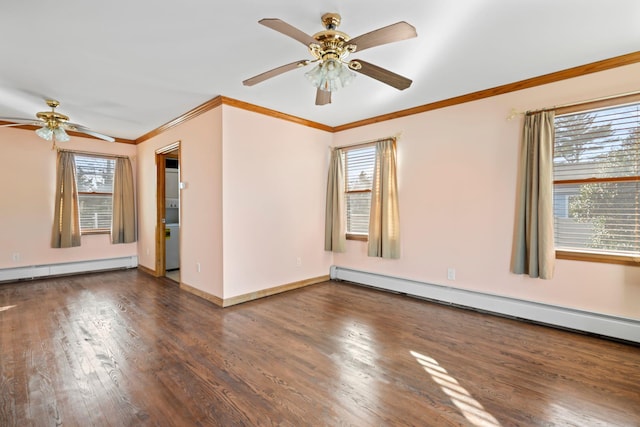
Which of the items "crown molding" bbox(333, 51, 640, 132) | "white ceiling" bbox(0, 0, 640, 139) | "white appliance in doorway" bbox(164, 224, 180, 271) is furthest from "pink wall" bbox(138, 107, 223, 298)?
"crown molding" bbox(333, 51, 640, 132)

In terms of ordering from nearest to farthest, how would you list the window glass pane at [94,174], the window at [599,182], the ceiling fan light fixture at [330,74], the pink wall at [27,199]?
the ceiling fan light fixture at [330,74]
the window at [599,182]
the pink wall at [27,199]
the window glass pane at [94,174]

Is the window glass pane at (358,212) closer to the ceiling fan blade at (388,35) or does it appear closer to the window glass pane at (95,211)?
the ceiling fan blade at (388,35)

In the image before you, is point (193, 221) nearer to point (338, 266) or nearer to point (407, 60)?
point (338, 266)

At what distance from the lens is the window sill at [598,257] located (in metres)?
2.76

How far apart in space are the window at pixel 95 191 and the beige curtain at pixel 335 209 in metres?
4.30

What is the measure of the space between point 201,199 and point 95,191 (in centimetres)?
309

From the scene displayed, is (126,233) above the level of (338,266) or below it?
above

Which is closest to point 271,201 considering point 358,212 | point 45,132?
point 358,212

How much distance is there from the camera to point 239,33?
235cm

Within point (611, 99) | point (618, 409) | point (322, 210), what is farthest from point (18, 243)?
point (611, 99)

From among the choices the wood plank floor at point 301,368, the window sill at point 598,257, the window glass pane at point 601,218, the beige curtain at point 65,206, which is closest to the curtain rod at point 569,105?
the window glass pane at point 601,218

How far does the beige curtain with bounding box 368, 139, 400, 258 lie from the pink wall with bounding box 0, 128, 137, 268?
5.37m

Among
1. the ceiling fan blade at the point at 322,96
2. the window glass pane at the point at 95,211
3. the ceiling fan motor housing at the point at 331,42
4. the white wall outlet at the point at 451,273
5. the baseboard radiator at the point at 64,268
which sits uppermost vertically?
the ceiling fan motor housing at the point at 331,42

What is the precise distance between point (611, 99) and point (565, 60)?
559mm
